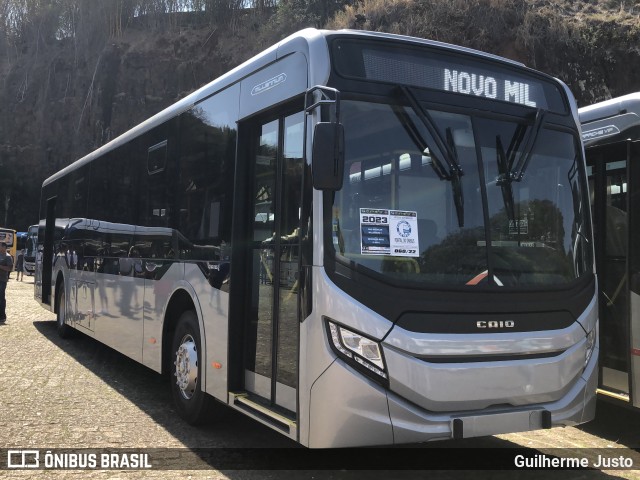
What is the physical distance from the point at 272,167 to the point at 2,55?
51524 mm

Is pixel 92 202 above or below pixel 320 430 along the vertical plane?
above

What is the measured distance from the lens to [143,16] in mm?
44562

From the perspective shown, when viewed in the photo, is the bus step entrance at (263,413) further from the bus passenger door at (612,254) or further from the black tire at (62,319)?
the black tire at (62,319)

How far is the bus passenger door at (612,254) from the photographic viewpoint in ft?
18.6

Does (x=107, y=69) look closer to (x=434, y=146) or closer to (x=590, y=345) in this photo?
(x=434, y=146)

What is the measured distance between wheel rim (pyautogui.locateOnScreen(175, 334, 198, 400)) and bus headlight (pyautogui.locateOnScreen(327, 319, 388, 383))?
229 centimetres

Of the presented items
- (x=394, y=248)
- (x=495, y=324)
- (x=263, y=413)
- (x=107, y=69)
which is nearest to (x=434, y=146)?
(x=394, y=248)

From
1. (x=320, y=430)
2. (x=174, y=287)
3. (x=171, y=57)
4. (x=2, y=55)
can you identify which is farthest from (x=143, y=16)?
(x=320, y=430)

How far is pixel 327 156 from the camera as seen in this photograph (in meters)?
3.76

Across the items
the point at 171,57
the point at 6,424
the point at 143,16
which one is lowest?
the point at 6,424

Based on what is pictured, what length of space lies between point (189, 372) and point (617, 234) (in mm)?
4238

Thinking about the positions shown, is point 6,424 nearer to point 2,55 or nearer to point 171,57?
point 171,57

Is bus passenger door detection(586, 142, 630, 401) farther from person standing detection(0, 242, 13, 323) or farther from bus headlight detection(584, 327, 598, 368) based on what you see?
person standing detection(0, 242, 13, 323)

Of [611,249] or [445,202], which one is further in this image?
[611,249]
